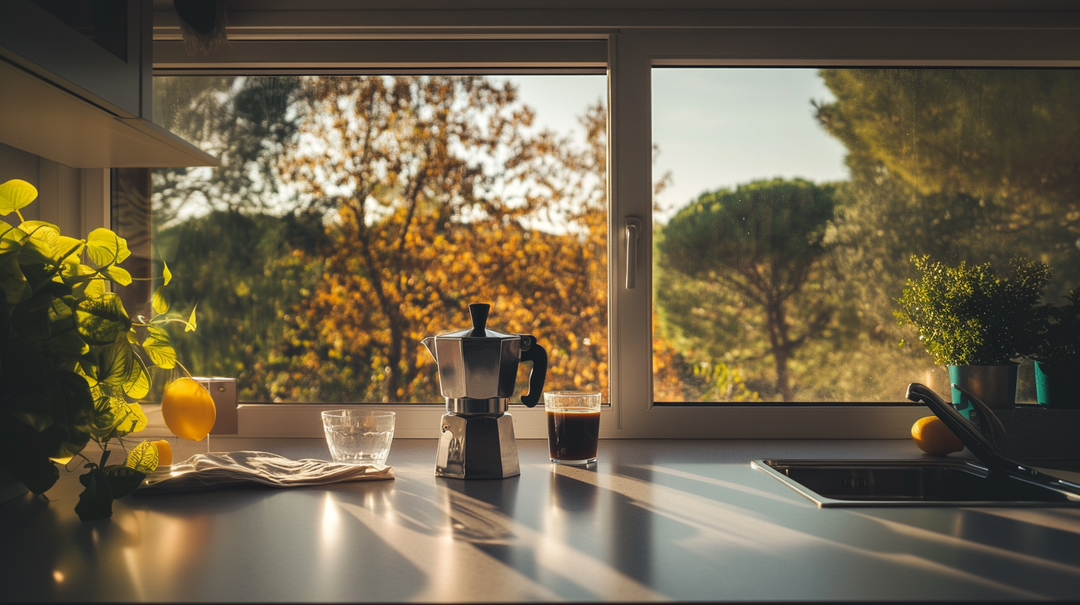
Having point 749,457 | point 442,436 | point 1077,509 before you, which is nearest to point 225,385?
point 442,436

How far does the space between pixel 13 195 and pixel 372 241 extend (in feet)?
2.23

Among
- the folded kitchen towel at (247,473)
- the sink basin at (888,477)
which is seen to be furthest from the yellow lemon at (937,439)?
the folded kitchen towel at (247,473)

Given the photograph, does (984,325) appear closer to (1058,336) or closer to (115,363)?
(1058,336)

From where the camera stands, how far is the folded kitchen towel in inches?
40.4

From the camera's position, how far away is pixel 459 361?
1.14 metres

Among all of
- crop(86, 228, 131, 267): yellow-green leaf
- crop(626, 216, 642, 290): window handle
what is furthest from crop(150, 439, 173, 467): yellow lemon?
crop(626, 216, 642, 290): window handle

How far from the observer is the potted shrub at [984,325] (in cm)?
136

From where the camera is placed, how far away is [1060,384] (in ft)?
4.47

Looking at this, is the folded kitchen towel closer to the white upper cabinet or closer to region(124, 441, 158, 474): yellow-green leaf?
region(124, 441, 158, 474): yellow-green leaf

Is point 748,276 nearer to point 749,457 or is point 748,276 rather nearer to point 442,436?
point 749,457

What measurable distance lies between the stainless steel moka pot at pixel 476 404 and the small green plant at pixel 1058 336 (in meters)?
1.01

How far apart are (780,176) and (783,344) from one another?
0.36 meters

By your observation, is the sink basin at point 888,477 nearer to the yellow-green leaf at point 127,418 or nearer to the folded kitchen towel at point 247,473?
the folded kitchen towel at point 247,473

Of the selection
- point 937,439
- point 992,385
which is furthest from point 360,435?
point 992,385
